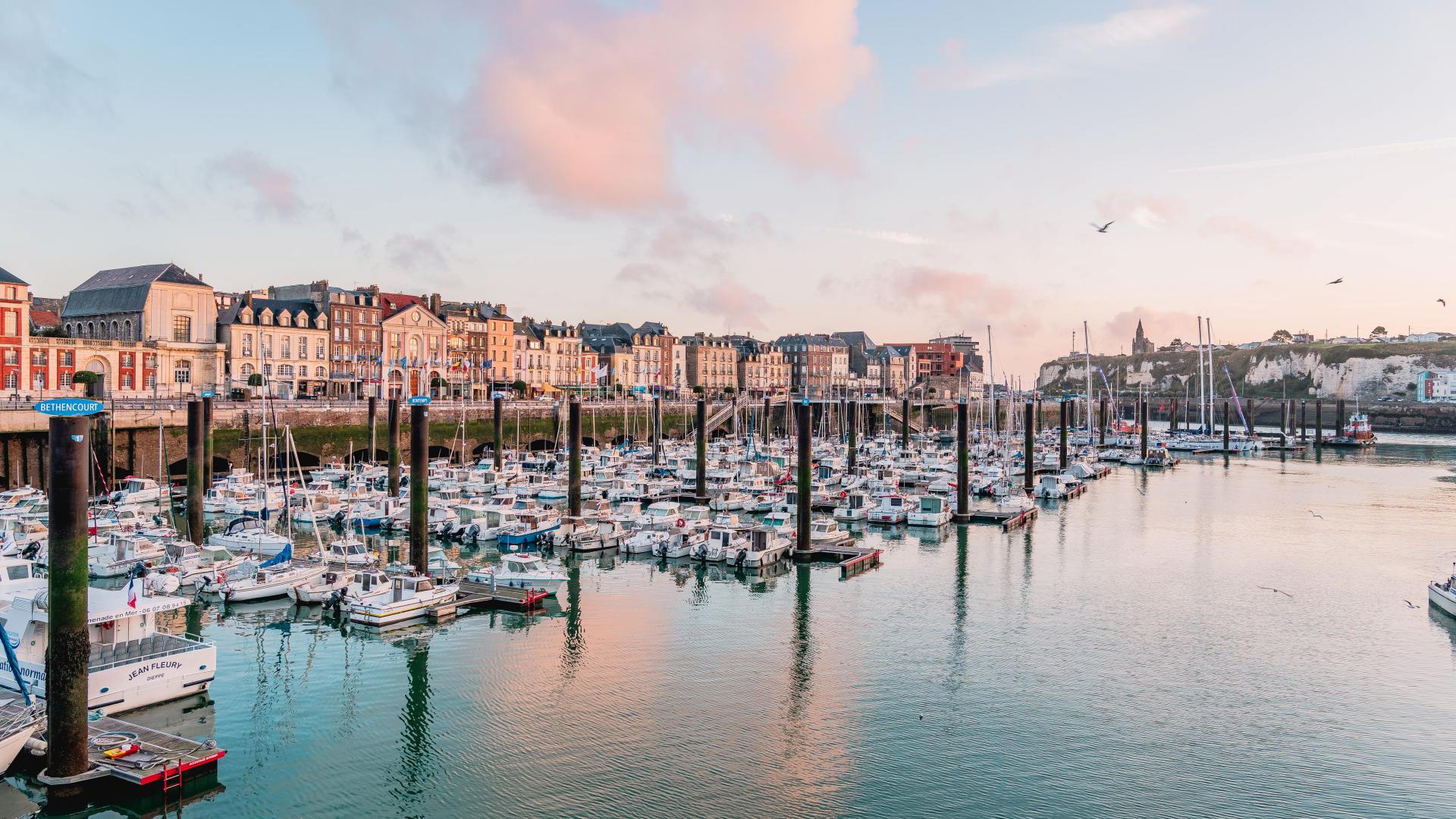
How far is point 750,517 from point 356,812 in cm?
4368

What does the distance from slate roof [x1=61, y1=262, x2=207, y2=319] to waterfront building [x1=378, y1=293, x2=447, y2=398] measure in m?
22.8

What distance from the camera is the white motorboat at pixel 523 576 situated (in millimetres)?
40500

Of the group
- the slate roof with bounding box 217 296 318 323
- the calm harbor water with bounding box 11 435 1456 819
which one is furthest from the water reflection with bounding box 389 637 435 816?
the slate roof with bounding box 217 296 318 323

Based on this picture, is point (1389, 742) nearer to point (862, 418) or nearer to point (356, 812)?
point (356, 812)

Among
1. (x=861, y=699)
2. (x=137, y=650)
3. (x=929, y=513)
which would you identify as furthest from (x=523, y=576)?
(x=929, y=513)

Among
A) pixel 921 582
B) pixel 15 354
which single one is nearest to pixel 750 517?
pixel 921 582

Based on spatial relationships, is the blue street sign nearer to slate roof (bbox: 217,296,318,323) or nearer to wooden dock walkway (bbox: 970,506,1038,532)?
wooden dock walkway (bbox: 970,506,1038,532)

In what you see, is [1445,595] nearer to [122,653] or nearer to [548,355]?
[122,653]

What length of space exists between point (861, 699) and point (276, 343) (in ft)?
292

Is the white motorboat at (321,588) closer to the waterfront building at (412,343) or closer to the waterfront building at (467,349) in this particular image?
the waterfront building at (412,343)

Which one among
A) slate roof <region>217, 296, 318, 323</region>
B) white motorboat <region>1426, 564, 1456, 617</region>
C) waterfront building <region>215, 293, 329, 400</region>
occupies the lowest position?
white motorboat <region>1426, 564, 1456, 617</region>

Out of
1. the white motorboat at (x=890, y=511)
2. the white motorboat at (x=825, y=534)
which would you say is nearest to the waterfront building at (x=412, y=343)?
the white motorboat at (x=890, y=511)

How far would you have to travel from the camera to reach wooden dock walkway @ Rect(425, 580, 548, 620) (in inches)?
1505

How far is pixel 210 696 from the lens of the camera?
28.3 metres
